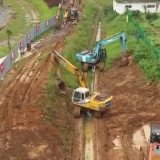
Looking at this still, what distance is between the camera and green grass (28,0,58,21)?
89.3 metres

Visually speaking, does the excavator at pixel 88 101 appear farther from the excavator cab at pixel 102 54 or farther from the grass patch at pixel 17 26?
the grass patch at pixel 17 26

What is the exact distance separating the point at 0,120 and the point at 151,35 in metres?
32.4

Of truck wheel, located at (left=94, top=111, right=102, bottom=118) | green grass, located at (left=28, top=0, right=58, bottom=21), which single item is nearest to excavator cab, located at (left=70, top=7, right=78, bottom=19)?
green grass, located at (left=28, top=0, right=58, bottom=21)

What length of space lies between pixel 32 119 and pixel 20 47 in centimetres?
2386

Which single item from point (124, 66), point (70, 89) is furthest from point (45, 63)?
point (124, 66)

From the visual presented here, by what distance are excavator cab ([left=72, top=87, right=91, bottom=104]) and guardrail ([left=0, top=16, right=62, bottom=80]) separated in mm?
10589

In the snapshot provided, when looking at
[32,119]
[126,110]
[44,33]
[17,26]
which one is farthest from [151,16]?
[32,119]

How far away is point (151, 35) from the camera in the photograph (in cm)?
6275

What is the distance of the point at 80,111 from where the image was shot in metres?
42.3

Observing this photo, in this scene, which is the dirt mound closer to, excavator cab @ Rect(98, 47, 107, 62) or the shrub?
the shrub

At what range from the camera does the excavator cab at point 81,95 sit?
40531mm

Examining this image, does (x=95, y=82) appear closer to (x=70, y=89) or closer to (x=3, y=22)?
(x=70, y=89)

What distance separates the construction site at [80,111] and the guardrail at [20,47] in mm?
1052

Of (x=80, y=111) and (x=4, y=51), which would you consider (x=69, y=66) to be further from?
(x=4, y=51)
